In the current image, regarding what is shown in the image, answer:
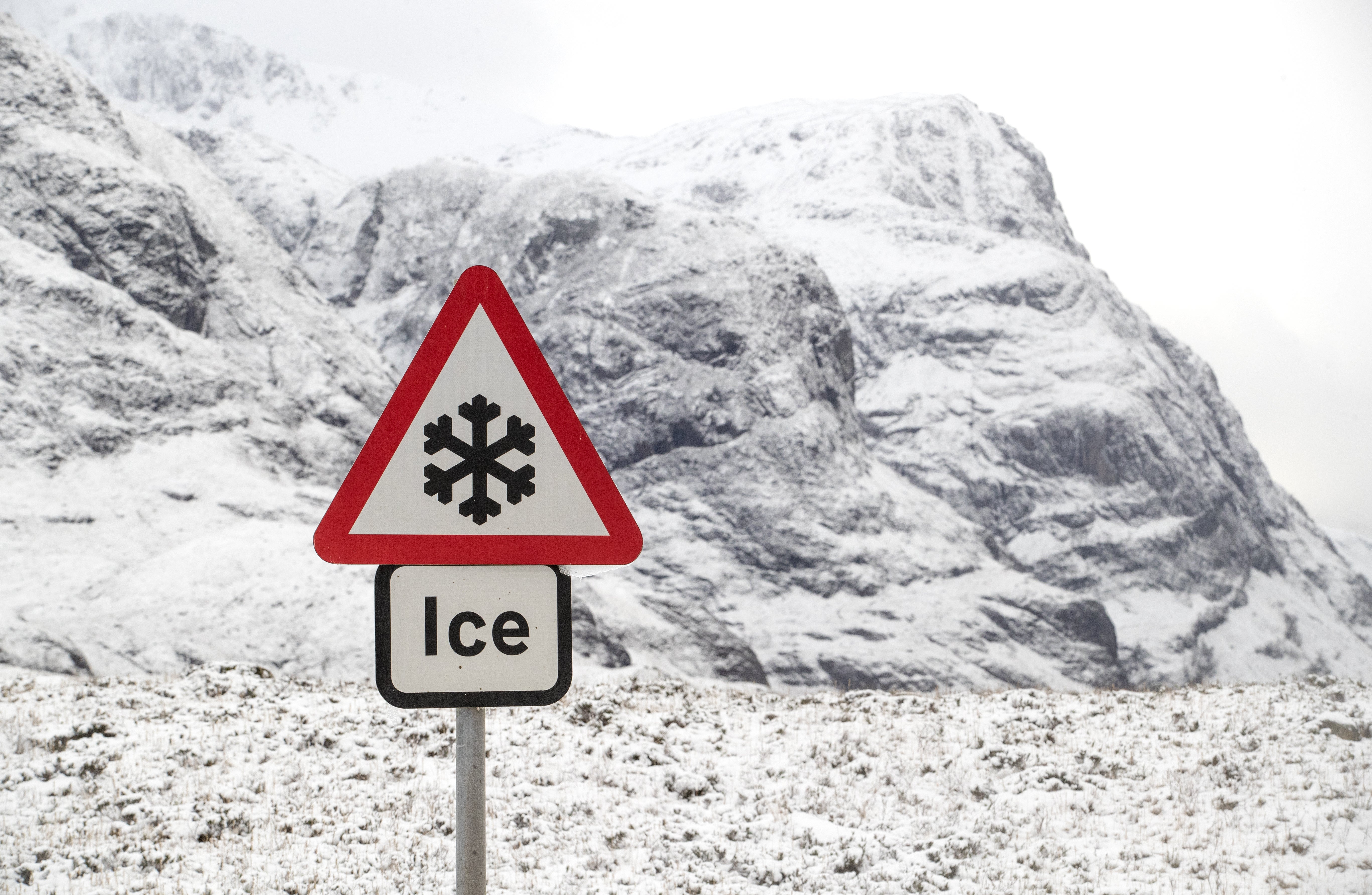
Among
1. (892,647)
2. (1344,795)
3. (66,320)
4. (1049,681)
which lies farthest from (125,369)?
(1049,681)

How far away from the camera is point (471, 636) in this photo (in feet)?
11.1

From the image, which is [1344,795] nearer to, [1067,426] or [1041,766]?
[1041,766]

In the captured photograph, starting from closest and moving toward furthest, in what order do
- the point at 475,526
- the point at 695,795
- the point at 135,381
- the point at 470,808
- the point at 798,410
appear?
1. the point at 470,808
2. the point at 475,526
3. the point at 695,795
4. the point at 135,381
5. the point at 798,410

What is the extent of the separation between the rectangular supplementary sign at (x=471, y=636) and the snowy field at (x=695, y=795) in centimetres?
453

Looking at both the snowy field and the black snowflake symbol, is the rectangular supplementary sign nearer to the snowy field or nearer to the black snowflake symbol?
the black snowflake symbol

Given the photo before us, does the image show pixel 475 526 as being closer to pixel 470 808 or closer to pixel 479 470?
pixel 479 470

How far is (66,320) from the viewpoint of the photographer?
203 ft

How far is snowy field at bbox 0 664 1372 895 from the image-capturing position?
7.71 meters

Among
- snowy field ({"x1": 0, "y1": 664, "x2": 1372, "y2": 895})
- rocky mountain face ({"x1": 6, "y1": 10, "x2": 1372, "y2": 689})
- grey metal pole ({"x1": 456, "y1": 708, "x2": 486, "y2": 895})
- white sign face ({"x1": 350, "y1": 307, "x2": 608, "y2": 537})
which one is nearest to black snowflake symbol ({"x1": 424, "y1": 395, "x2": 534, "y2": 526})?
white sign face ({"x1": 350, "y1": 307, "x2": 608, "y2": 537})

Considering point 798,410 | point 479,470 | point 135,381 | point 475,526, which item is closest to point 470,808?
point 475,526

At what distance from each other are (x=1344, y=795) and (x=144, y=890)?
28.7 feet

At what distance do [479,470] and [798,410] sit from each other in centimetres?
10412

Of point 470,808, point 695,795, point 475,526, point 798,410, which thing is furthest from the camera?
point 798,410

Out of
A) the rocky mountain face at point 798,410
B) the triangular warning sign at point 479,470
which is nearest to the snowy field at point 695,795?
the triangular warning sign at point 479,470
